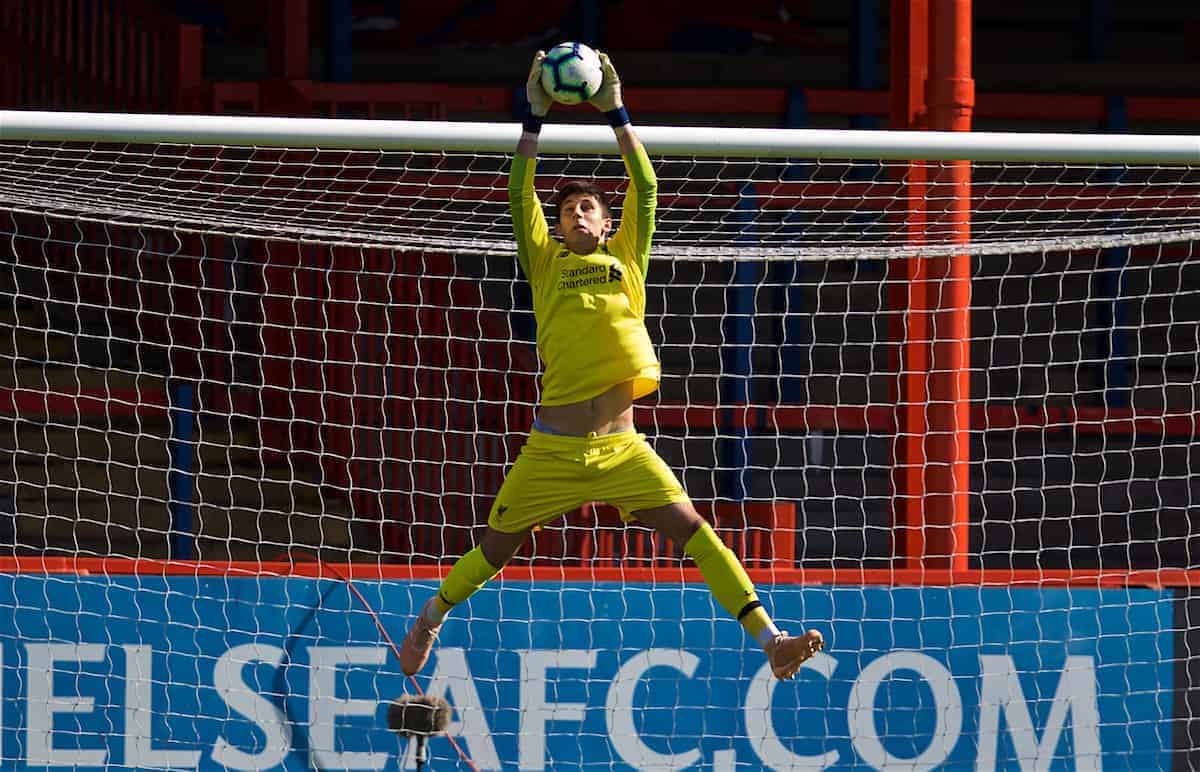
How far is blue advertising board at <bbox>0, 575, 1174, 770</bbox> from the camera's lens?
6.81 meters

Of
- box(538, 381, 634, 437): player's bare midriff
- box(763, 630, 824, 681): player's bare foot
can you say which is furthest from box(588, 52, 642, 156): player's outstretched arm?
box(763, 630, 824, 681): player's bare foot

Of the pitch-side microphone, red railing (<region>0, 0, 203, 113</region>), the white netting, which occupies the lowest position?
the pitch-side microphone

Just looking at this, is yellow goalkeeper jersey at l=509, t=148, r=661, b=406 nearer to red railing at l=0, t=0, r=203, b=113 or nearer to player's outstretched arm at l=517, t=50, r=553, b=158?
player's outstretched arm at l=517, t=50, r=553, b=158

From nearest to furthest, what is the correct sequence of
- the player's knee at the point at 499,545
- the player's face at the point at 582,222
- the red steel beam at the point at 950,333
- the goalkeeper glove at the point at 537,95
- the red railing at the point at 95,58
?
the goalkeeper glove at the point at 537,95
the player's face at the point at 582,222
the player's knee at the point at 499,545
the red steel beam at the point at 950,333
the red railing at the point at 95,58

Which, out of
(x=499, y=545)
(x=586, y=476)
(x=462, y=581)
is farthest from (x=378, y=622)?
(x=586, y=476)

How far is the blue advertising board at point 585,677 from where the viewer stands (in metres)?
6.81

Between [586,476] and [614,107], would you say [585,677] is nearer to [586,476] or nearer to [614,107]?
[586,476]

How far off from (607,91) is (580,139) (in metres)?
0.40

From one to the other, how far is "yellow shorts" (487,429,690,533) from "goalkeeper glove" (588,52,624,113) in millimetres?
1081

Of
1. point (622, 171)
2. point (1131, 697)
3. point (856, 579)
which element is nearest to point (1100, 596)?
point (1131, 697)

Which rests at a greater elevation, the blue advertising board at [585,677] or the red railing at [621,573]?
the red railing at [621,573]

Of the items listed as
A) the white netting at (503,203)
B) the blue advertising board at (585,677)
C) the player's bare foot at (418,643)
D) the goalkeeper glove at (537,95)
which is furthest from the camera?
the blue advertising board at (585,677)

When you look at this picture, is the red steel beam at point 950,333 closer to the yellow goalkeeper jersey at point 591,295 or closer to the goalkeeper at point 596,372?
the goalkeeper at point 596,372

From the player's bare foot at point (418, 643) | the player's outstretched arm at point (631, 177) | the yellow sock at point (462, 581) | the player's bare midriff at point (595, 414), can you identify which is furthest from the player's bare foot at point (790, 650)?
the player's outstretched arm at point (631, 177)
